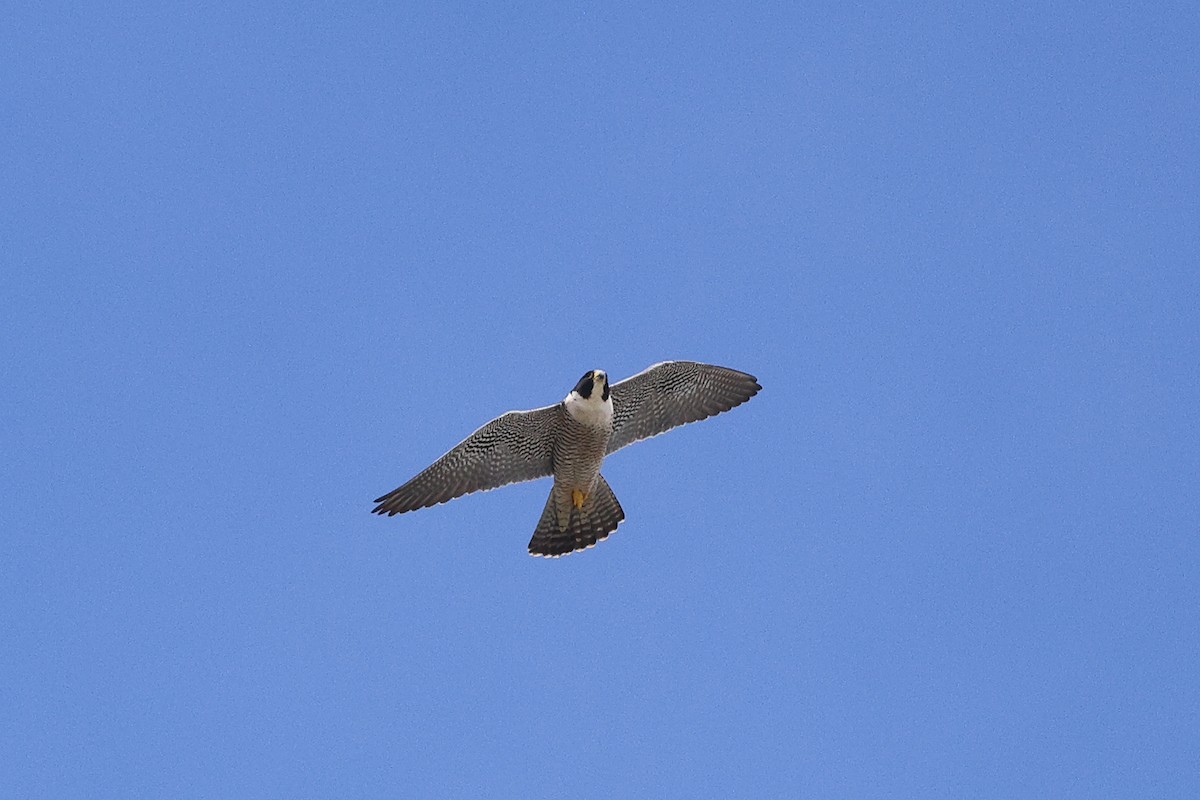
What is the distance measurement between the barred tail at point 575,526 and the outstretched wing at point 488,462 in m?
0.76

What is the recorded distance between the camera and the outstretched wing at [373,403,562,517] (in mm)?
15367

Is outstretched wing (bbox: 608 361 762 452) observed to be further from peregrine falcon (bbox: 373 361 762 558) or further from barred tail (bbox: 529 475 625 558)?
barred tail (bbox: 529 475 625 558)

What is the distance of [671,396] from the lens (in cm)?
1606

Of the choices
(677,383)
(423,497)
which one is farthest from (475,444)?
(677,383)

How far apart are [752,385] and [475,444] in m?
3.24

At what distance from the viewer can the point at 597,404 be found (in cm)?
1500

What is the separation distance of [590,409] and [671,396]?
1395mm

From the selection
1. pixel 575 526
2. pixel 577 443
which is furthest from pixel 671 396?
pixel 575 526

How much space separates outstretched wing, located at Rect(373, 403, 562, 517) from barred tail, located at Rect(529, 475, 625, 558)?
759 millimetres

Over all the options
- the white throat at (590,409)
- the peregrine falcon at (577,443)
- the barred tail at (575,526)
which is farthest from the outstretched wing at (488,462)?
the barred tail at (575,526)

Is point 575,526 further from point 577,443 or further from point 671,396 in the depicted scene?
point 671,396

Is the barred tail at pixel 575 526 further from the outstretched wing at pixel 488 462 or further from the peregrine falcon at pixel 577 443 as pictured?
the outstretched wing at pixel 488 462

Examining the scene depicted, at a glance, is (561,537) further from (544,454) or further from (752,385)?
(752,385)

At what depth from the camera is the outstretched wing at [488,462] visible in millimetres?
15367
